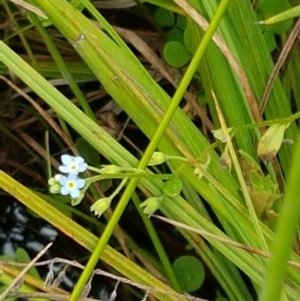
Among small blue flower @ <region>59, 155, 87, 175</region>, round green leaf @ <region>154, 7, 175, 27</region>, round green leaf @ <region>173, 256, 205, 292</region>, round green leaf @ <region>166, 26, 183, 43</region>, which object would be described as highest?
round green leaf @ <region>154, 7, 175, 27</region>

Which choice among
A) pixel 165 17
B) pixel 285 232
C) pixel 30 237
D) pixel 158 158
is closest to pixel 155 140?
pixel 158 158

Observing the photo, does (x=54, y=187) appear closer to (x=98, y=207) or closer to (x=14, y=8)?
(x=98, y=207)

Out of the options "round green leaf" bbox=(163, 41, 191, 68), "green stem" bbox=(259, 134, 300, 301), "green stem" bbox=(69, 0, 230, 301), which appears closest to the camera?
"green stem" bbox=(259, 134, 300, 301)

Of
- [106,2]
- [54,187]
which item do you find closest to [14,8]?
[106,2]

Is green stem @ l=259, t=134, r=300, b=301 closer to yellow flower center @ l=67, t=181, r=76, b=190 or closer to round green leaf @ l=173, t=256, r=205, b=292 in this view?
yellow flower center @ l=67, t=181, r=76, b=190

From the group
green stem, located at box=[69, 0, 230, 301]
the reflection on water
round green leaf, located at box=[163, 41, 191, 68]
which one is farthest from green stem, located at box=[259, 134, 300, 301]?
the reflection on water
